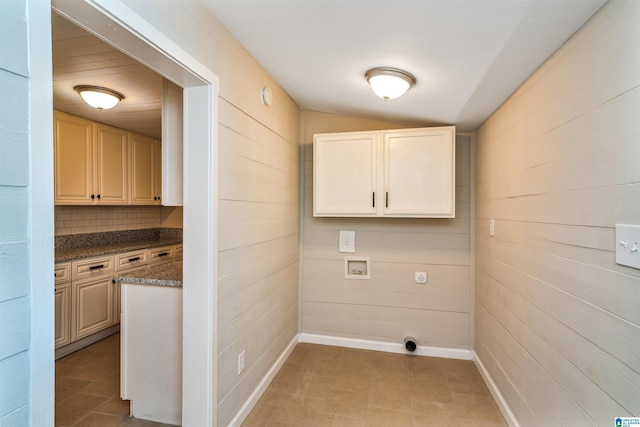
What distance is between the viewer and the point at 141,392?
1989 millimetres

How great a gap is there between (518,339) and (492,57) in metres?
1.62

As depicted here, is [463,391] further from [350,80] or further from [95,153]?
[95,153]

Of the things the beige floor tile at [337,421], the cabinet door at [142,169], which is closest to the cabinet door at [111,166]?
the cabinet door at [142,169]

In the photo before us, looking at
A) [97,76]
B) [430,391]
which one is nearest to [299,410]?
[430,391]

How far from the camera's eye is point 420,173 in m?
2.65

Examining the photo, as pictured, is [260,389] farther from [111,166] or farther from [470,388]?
[111,166]

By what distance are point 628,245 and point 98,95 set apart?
10.5ft

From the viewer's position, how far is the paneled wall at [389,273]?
9.66ft

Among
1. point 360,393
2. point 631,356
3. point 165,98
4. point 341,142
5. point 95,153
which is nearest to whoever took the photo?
point 631,356

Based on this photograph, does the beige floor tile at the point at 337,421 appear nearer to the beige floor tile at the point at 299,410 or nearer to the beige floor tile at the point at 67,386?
the beige floor tile at the point at 299,410

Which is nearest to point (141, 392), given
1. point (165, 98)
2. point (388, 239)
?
point (165, 98)

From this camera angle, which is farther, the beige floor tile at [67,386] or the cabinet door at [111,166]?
the cabinet door at [111,166]

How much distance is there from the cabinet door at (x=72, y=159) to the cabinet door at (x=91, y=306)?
846 millimetres

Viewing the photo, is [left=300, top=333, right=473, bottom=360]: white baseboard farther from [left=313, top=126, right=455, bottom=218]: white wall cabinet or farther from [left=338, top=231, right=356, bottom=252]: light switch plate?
[left=313, top=126, right=455, bottom=218]: white wall cabinet
